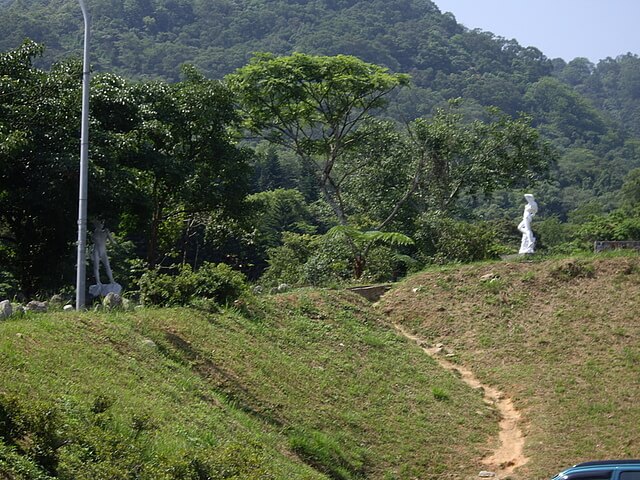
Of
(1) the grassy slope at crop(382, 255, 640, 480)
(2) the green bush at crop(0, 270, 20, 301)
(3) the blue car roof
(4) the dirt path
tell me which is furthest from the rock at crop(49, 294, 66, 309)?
(3) the blue car roof

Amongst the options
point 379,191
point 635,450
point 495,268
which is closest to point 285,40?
point 379,191

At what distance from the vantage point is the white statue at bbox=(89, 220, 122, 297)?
17734 millimetres

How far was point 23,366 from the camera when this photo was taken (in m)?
10.7

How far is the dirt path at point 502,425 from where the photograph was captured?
1488cm

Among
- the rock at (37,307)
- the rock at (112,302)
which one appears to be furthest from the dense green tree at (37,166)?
A: the rock at (37,307)

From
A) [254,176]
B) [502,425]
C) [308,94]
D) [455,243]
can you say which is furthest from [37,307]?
[308,94]

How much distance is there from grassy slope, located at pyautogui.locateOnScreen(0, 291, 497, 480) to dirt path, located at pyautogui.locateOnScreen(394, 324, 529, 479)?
257mm

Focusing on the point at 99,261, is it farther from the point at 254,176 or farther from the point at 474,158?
the point at 474,158

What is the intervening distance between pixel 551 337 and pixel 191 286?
745 centimetres

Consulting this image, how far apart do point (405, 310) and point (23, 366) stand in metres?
11.9

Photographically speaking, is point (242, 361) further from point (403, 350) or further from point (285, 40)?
point (285, 40)

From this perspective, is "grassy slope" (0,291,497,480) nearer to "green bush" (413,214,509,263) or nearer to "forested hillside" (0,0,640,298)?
"forested hillside" (0,0,640,298)

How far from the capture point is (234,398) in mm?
13758

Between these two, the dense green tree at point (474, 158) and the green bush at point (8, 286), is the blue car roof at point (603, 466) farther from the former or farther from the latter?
the dense green tree at point (474, 158)
